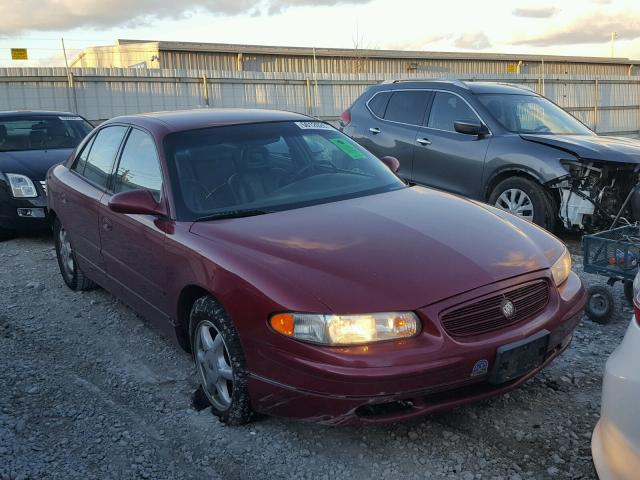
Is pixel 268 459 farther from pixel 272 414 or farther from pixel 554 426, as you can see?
pixel 554 426

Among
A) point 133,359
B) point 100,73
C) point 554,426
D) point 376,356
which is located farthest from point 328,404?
point 100,73

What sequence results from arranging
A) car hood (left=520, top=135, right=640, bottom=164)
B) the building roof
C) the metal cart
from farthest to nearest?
1. the building roof
2. car hood (left=520, top=135, right=640, bottom=164)
3. the metal cart

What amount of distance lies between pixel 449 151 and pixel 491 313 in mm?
4800

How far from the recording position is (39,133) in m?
8.59

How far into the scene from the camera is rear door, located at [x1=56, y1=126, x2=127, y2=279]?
4703 mm

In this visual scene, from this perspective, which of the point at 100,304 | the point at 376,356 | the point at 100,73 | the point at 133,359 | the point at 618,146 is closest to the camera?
the point at 376,356

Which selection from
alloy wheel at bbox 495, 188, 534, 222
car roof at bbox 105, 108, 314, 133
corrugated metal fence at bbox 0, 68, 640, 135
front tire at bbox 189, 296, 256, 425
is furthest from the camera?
corrugated metal fence at bbox 0, 68, 640, 135

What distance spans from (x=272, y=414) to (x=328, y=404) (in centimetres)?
39

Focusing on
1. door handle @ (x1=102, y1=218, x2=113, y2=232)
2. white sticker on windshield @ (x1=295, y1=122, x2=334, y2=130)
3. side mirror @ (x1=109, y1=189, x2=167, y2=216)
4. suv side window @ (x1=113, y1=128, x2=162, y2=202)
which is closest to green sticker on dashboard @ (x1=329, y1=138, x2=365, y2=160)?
white sticker on windshield @ (x1=295, y1=122, x2=334, y2=130)

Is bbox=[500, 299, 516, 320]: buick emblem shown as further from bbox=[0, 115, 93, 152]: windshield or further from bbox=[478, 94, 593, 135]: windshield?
bbox=[0, 115, 93, 152]: windshield

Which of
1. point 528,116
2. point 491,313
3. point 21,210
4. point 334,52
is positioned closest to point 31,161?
point 21,210

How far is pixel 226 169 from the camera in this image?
3.92 m

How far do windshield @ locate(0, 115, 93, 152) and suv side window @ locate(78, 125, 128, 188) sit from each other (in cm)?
375

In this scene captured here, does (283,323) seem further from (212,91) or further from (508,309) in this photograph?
(212,91)
